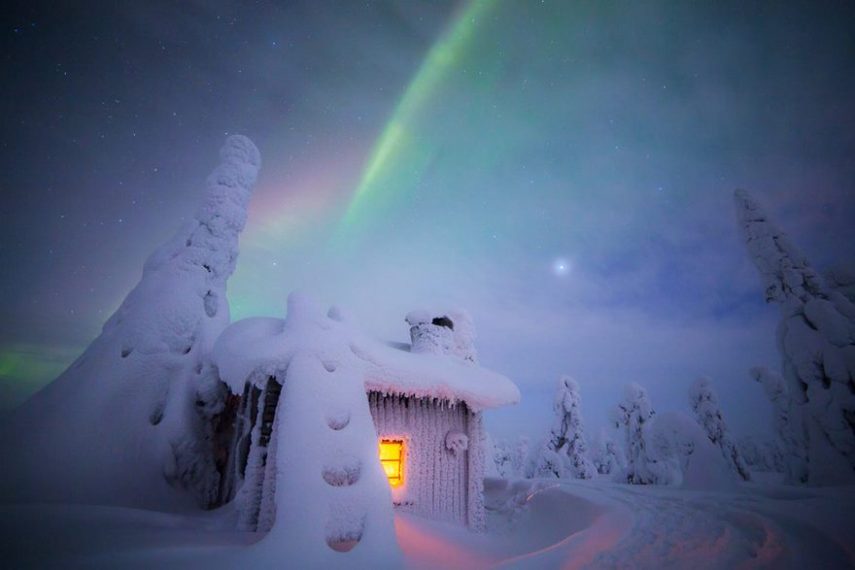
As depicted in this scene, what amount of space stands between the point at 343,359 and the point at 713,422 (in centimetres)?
2628

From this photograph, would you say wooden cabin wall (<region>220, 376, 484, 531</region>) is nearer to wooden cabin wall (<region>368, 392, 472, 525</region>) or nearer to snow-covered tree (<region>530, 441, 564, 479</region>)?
wooden cabin wall (<region>368, 392, 472, 525</region>)

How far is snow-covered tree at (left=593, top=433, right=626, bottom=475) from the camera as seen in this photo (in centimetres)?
3680

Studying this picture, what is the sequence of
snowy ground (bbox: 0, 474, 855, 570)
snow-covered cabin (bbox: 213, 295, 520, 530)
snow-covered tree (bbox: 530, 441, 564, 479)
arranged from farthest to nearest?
snow-covered tree (bbox: 530, 441, 564, 479), snow-covered cabin (bbox: 213, 295, 520, 530), snowy ground (bbox: 0, 474, 855, 570)

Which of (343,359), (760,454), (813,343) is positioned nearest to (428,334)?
(343,359)

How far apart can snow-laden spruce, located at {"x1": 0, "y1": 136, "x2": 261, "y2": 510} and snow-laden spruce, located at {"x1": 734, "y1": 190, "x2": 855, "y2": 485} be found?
69.5 ft

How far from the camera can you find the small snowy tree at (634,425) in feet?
75.4

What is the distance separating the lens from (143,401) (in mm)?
10398

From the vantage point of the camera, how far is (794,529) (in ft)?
20.9

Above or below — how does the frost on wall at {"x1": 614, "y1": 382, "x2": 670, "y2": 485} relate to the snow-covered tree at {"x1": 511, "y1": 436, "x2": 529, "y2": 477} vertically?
above

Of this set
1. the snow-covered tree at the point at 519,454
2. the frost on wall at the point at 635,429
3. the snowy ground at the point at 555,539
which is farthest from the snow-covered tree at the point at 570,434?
the snow-covered tree at the point at 519,454

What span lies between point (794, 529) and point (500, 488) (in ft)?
45.7

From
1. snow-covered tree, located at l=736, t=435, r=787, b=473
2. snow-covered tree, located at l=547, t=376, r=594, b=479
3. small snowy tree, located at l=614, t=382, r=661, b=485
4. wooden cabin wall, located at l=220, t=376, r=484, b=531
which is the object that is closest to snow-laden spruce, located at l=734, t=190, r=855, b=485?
small snowy tree, located at l=614, t=382, r=661, b=485

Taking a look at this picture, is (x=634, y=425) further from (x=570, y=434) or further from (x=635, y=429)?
(x=570, y=434)

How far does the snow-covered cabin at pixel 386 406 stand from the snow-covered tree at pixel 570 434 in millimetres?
18508
